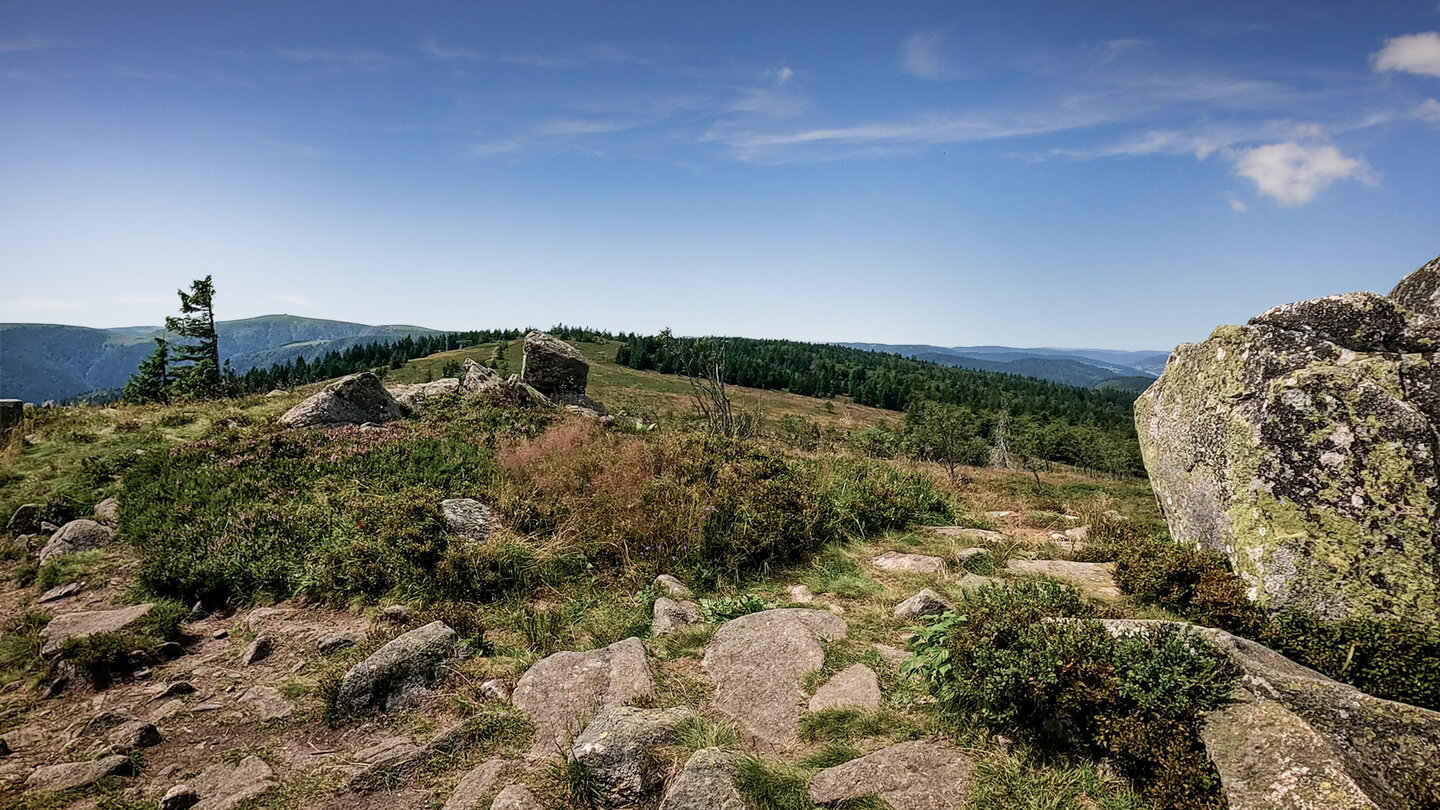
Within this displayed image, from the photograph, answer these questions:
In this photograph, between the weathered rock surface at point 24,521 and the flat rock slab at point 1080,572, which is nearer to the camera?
the flat rock slab at point 1080,572

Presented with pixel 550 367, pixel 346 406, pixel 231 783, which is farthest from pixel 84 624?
pixel 550 367

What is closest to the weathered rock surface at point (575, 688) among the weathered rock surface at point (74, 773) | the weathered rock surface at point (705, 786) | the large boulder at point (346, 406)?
the weathered rock surface at point (705, 786)

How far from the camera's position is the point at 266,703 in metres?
5.79

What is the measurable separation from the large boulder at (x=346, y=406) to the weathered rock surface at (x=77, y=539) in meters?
5.47

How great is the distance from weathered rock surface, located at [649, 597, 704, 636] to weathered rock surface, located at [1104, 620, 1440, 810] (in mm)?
4675

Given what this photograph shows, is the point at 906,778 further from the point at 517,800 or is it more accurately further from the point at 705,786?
the point at 517,800

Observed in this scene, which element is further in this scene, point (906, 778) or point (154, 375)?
point (154, 375)

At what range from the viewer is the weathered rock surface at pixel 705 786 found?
3789mm

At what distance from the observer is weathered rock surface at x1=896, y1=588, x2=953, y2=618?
6.55m

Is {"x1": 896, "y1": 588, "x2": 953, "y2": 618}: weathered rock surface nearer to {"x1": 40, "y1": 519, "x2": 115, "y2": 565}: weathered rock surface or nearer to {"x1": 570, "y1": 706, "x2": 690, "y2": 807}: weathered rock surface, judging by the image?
{"x1": 570, "y1": 706, "x2": 690, "y2": 807}: weathered rock surface

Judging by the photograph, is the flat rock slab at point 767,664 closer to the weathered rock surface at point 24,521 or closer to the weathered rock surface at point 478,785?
the weathered rock surface at point 478,785

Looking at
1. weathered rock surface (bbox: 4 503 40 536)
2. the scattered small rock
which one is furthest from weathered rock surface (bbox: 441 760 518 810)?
weathered rock surface (bbox: 4 503 40 536)

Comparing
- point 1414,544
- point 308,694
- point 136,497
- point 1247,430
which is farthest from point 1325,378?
point 136,497

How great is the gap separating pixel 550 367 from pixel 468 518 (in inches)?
638
